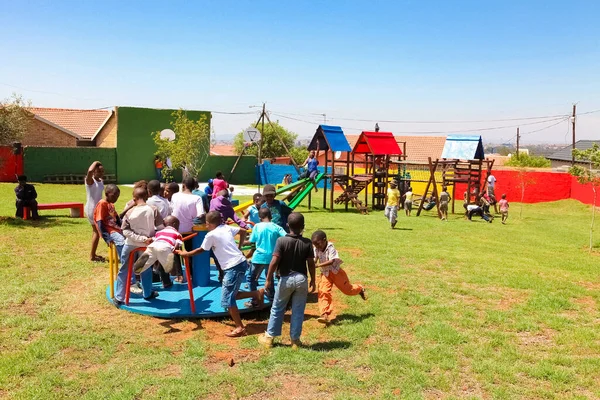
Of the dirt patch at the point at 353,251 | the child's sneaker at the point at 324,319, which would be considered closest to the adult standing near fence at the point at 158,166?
the dirt patch at the point at 353,251

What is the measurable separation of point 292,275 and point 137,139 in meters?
29.5

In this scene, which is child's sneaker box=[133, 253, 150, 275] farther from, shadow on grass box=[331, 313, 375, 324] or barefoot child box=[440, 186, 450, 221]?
barefoot child box=[440, 186, 450, 221]

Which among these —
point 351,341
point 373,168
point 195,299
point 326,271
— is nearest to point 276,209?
point 326,271

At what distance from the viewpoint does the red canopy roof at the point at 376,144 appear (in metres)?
24.1

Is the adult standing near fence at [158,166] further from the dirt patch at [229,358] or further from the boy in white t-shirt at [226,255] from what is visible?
the dirt patch at [229,358]

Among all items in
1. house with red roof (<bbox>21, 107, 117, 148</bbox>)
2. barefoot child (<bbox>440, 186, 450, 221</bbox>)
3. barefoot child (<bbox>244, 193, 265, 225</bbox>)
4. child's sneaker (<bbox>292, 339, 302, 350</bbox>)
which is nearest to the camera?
child's sneaker (<bbox>292, 339, 302, 350</bbox>)

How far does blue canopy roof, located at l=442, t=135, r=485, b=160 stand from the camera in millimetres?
23719

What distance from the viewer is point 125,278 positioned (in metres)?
7.78

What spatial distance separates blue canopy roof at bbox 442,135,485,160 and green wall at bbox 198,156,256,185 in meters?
16.8

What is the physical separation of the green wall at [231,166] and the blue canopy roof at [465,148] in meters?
16.8

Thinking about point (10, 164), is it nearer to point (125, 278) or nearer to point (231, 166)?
point (231, 166)

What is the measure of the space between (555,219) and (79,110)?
3414 cm

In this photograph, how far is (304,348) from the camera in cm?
655

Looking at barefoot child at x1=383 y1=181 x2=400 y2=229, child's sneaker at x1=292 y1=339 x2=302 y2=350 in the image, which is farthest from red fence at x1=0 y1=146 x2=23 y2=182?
child's sneaker at x1=292 y1=339 x2=302 y2=350
